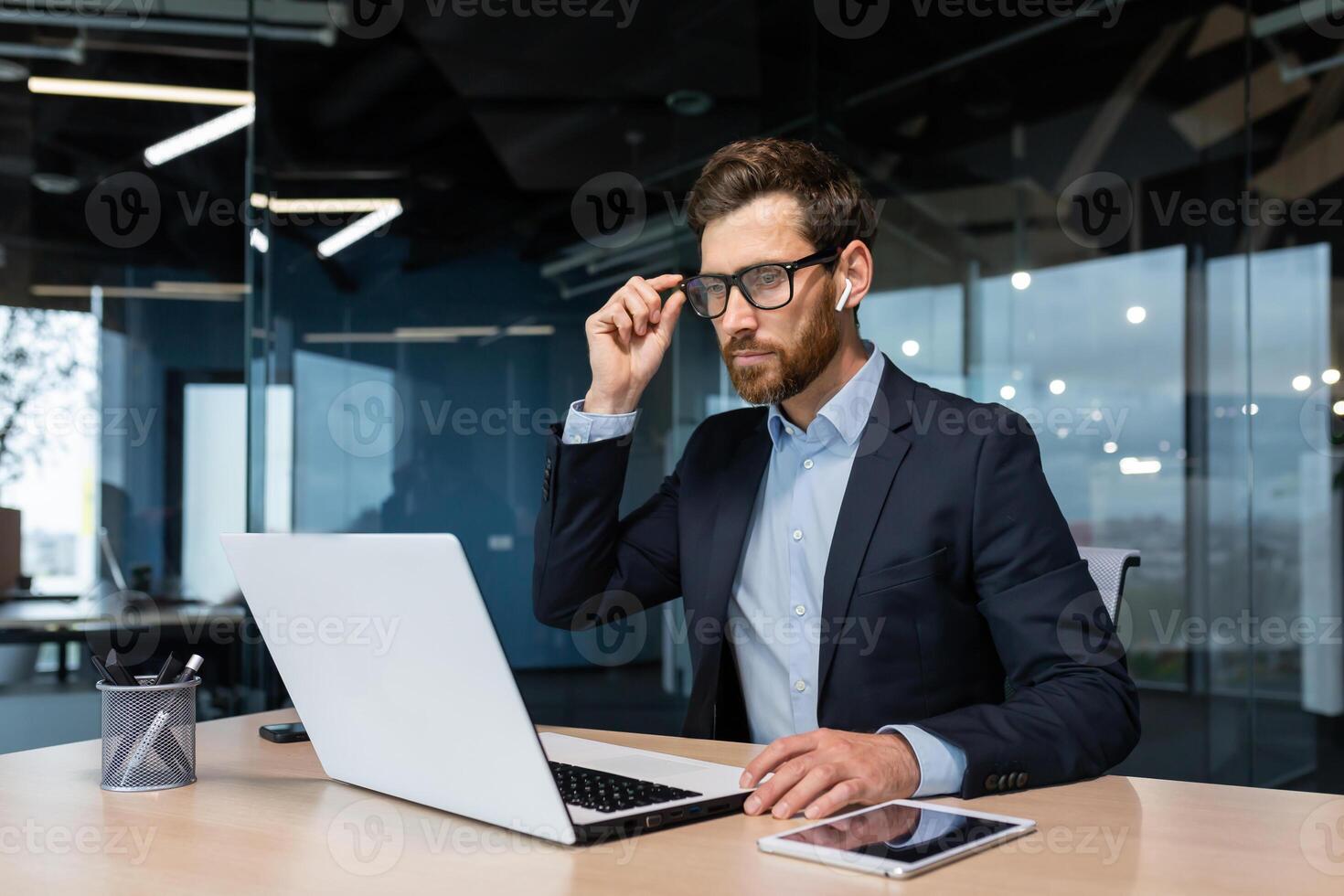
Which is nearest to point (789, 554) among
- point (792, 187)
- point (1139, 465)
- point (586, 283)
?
point (792, 187)

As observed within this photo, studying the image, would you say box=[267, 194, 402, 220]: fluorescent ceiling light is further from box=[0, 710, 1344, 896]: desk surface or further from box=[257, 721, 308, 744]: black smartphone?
box=[0, 710, 1344, 896]: desk surface

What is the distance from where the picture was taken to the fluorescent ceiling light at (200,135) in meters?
3.80

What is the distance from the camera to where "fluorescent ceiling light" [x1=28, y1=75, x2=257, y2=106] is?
372 centimetres

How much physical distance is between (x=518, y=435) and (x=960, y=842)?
3.32 meters

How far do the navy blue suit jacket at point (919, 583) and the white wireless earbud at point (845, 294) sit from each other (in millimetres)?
146

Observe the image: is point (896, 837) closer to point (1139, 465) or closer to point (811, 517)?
point (811, 517)

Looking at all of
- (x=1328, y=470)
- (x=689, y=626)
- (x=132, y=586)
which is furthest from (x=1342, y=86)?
(x=132, y=586)

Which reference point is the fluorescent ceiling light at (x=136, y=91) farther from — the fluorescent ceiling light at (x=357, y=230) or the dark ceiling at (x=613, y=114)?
the fluorescent ceiling light at (x=357, y=230)

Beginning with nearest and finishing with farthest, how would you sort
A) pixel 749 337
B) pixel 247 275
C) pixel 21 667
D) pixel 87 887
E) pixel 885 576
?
pixel 87 887, pixel 885 576, pixel 749 337, pixel 21 667, pixel 247 275

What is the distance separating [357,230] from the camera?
414 cm

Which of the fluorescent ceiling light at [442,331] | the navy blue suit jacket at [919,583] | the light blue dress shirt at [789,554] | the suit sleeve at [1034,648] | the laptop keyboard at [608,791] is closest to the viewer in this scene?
the laptop keyboard at [608,791]

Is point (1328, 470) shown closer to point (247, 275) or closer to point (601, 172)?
point (601, 172)

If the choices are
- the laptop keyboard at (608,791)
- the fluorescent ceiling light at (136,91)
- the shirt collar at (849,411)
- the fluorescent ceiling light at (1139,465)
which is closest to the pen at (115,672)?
the laptop keyboard at (608,791)

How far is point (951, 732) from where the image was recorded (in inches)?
50.1
